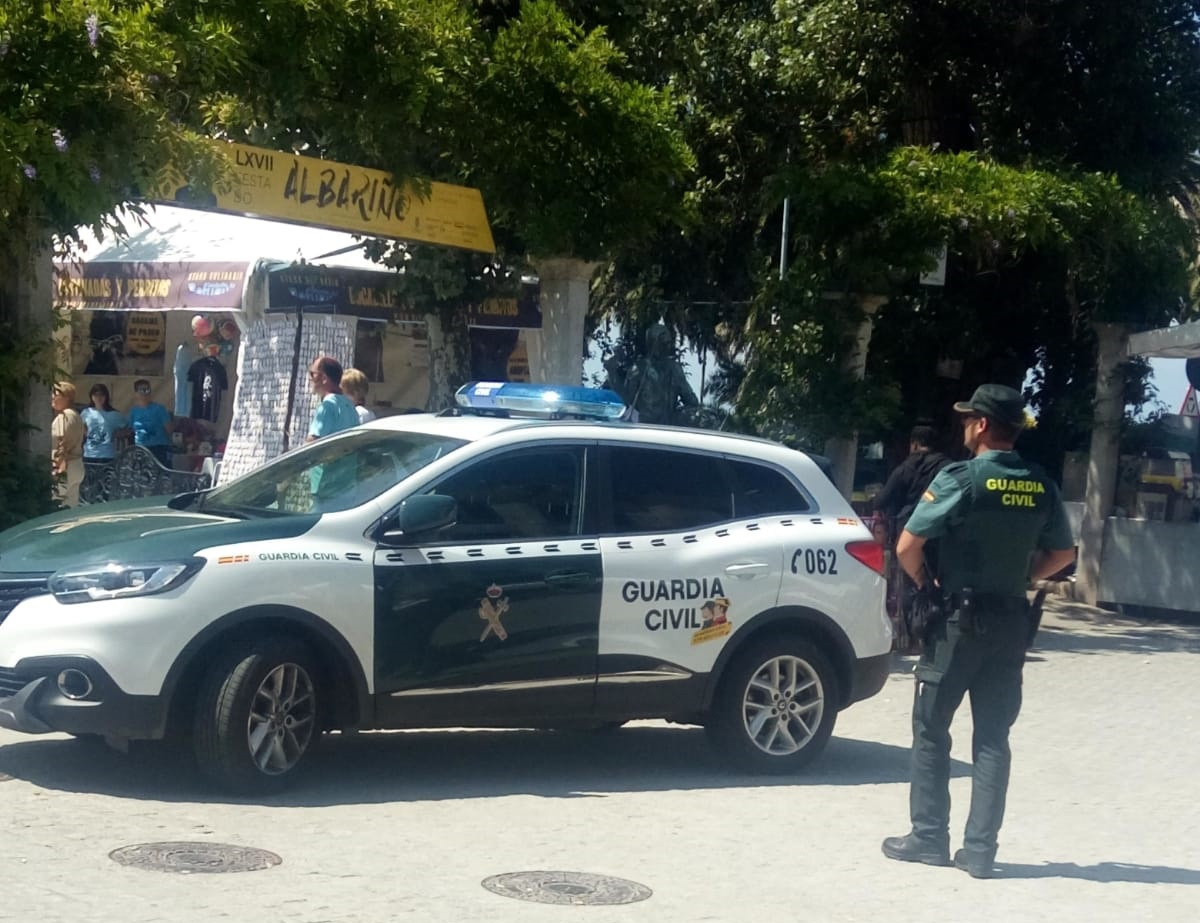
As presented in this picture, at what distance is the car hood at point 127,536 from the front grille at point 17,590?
0.18 ft

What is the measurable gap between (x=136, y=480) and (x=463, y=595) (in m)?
7.63

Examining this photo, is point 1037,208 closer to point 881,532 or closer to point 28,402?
point 881,532

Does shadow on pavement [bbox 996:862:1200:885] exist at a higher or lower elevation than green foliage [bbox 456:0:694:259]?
lower

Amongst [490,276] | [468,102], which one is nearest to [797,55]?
[490,276]

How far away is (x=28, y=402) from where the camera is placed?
11.5m

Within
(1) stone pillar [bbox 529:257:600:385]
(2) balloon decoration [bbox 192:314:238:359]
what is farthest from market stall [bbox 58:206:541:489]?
(1) stone pillar [bbox 529:257:600:385]

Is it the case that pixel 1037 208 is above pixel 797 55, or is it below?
below

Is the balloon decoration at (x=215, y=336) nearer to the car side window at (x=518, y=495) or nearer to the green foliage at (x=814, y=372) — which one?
the green foliage at (x=814, y=372)

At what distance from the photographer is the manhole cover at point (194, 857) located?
6.52m

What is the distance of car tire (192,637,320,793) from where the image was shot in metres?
7.50

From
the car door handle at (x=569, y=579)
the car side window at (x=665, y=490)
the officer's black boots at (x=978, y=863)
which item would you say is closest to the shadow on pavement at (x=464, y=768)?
the car door handle at (x=569, y=579)

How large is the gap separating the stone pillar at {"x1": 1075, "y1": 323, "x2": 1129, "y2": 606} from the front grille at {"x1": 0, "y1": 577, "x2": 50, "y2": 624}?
12.7 m

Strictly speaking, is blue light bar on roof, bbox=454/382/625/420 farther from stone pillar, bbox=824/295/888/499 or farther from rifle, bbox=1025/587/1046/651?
stone pillar, bbox=824/295/888/499

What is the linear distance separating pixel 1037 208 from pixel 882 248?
4.40ft
